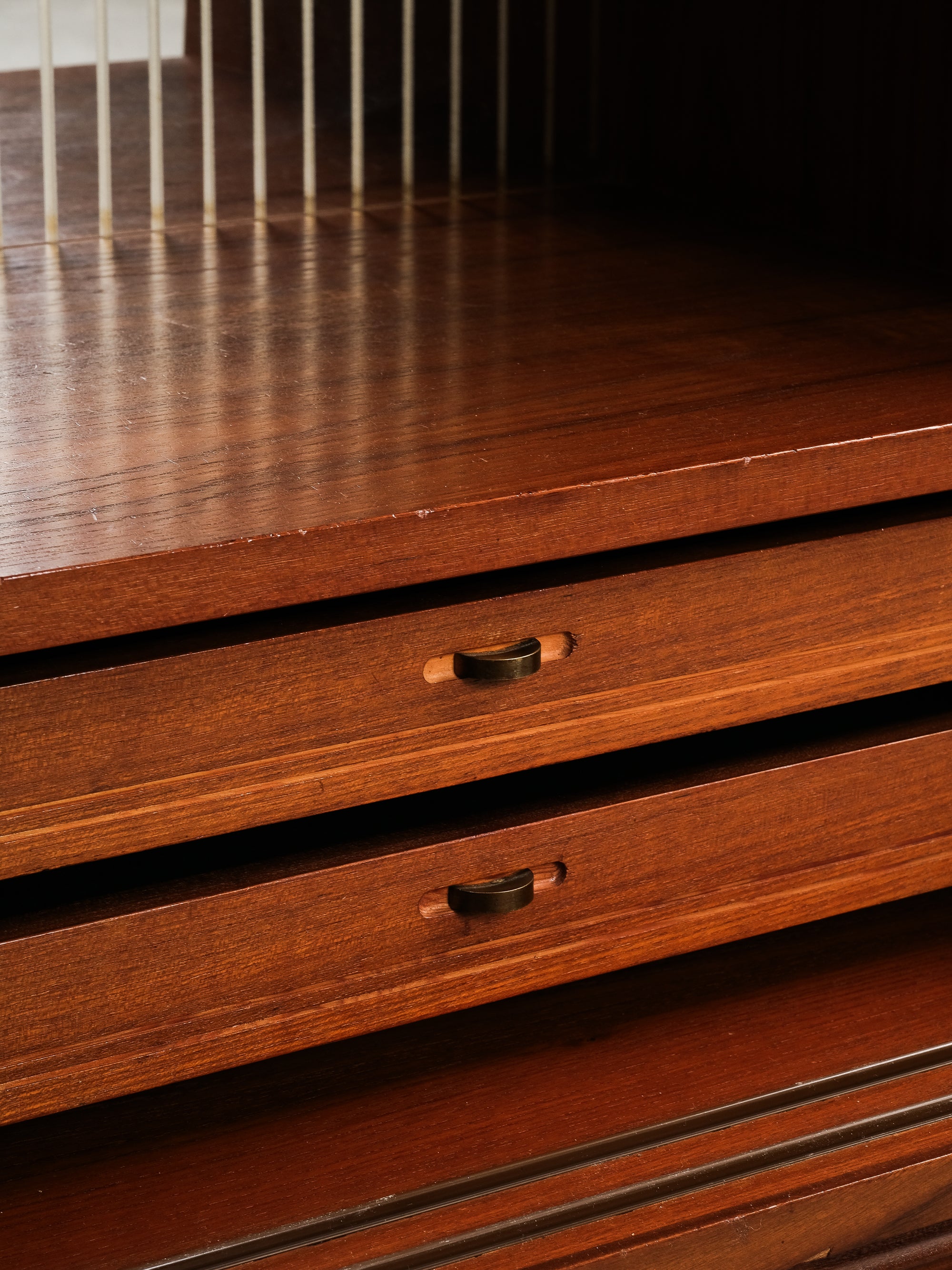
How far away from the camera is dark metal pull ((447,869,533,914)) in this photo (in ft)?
2.15

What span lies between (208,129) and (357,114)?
114 millimetres

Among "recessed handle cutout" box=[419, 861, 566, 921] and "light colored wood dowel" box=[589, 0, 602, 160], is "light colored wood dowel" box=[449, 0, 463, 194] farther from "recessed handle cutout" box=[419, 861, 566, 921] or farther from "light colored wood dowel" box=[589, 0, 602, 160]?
"recessed handle cutout" box=[419, 861, 566, 921]

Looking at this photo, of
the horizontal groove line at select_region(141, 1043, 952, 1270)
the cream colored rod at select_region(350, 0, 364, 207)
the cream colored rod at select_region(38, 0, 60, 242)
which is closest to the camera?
the horizontal groove line at select_region(141, 1043, 952, 1270)

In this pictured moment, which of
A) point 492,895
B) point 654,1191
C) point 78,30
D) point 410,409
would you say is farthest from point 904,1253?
point 78,30

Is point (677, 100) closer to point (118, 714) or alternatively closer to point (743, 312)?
point (743, 312)

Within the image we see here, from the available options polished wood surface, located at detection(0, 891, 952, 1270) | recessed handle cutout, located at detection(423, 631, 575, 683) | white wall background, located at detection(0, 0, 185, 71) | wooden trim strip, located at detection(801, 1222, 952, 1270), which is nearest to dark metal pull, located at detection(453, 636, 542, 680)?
recessed handle cutout, located at detection(423, 631, 575, 683)

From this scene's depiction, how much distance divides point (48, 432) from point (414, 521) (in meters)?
0.18

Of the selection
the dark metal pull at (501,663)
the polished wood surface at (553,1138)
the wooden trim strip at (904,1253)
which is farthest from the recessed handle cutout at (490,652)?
the wooden trim strip at (904,1253)

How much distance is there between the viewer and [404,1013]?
668mm

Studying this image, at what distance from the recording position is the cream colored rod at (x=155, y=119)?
933mm

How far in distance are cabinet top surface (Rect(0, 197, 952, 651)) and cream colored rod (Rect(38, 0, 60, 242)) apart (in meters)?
0.02

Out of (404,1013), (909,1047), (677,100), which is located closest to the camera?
(404,1013)

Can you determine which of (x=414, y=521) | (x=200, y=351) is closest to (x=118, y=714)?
(x=414, y=521)

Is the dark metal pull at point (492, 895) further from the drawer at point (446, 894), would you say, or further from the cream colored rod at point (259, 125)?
the cream colored rod at point (259, 125)
